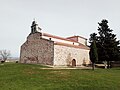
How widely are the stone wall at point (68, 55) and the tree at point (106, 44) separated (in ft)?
17.9

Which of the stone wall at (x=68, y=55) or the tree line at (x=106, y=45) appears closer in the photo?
the stone wall at (x=68, y=55)

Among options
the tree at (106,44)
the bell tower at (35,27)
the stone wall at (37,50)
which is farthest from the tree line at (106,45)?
the bell tower at (35,27)

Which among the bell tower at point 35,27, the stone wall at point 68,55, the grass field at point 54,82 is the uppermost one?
the bell tower at point 35,27

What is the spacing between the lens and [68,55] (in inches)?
1594

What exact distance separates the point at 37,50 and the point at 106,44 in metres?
18.6

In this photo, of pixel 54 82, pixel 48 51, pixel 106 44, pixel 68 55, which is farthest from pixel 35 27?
pixel 54 82

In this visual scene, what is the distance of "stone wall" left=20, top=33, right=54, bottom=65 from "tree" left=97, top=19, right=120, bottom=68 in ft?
47.1

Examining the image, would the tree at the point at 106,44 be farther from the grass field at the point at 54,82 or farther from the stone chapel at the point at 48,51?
the grass field at the point at 54,82

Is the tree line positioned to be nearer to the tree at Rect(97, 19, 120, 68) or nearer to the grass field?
the tree at Rect(97, 19, 120, 68)

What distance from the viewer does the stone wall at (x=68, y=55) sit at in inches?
1471

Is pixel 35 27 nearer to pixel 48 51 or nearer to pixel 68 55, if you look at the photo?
pixel 48 51

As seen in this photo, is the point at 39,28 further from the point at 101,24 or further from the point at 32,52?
the point at 101,24

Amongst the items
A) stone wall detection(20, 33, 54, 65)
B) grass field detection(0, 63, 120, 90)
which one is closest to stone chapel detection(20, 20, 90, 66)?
stone wall detection(20, 33, 54, 65)

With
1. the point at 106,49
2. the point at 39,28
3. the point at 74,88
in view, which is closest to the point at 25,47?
the point at 39,28
